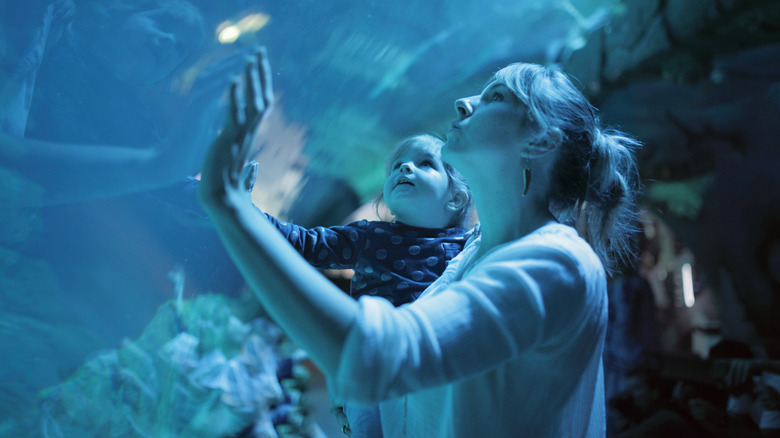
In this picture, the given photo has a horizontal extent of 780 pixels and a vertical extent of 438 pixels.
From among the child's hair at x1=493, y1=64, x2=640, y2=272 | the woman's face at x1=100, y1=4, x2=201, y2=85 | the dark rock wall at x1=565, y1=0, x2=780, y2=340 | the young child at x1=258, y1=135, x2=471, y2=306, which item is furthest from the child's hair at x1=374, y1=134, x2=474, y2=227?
the dark rock wall at x1=565, y1=0, x2=780, y2=340

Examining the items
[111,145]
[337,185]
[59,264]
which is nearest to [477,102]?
[111,145]

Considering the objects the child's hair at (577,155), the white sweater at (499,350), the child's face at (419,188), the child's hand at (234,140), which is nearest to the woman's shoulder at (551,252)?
the white sweater at (499,350)

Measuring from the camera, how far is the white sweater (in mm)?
390

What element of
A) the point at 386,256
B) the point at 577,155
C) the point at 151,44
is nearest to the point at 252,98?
the point at 577,155

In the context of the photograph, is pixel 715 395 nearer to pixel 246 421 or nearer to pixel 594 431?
pixel 246 421

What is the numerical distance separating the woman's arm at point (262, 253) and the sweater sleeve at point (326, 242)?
0.34 m

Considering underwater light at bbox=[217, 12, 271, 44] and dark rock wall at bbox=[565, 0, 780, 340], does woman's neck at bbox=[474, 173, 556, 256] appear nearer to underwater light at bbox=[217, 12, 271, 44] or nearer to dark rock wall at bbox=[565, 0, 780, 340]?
underwater light at bbox=[217, 12, 271, 44]

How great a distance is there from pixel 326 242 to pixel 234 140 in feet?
1.37

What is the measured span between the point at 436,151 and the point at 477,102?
0.95 ft

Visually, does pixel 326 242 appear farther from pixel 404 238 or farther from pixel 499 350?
pixel 499 350

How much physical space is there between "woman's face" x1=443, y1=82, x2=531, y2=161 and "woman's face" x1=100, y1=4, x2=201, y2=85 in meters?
0.54

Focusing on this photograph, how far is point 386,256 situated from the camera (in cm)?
84

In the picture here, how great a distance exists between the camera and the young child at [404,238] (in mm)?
815

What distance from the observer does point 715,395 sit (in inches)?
108
